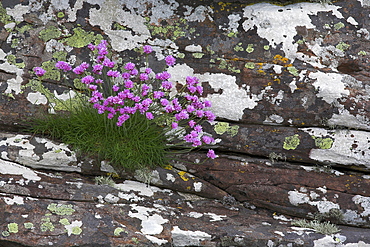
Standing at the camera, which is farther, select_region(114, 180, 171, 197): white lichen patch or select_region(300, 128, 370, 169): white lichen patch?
select_region(300, 128, 370, 169): white lichen patch

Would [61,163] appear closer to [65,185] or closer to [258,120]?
[65,185]

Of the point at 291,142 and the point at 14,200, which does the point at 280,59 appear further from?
the point at 14,200

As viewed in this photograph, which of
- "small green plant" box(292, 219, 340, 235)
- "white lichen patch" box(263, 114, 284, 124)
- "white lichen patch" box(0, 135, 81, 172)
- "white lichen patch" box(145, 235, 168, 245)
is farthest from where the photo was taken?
"white lichen patch" box(263, 114, 284, 124)

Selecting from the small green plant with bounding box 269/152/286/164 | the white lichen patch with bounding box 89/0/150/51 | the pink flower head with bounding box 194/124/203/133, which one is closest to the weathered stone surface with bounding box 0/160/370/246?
the small green plant with bounding box 269/152/286/164

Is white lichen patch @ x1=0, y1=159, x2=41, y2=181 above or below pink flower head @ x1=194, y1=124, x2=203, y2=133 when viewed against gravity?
below

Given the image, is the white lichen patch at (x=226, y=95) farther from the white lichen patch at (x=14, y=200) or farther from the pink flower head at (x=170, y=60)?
the white lichen patch at (x=14, y=200)

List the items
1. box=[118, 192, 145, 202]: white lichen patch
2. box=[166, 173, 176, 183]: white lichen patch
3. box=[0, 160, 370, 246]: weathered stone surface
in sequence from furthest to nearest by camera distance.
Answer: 1. box=[166, 173, 176, 183]: white lichen patch
2. box=[118, 192, 145, 202]: white lichen patch
3. box=[0, 160, 370, 246]: weathered stone surface

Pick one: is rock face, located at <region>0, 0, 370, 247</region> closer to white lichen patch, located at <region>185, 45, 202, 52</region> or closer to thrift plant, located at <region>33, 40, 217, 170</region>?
white lichen patch, located at <region>185, 45, 202, 52</region>

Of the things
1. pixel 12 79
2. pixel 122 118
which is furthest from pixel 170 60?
pixel 12 79

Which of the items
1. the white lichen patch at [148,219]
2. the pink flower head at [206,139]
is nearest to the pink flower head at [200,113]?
the pink flower head at [206,139]
